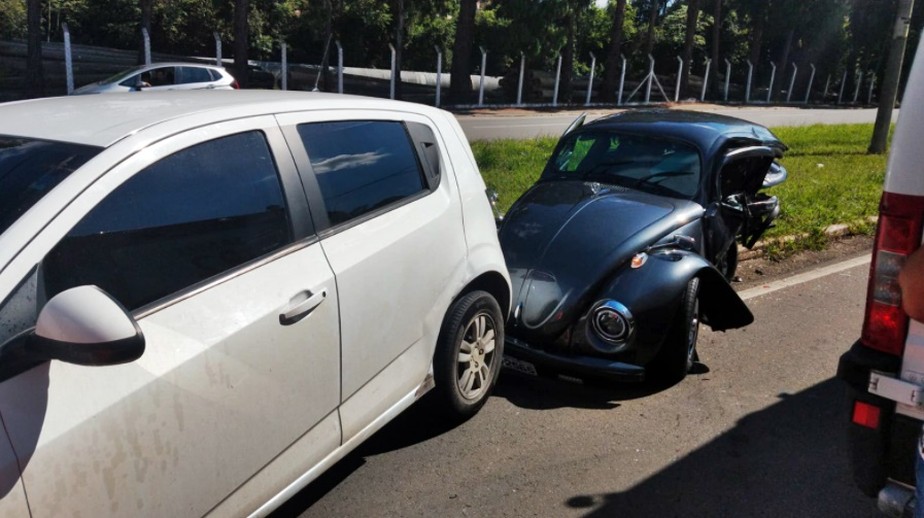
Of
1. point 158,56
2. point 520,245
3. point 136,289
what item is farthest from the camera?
point 158,56

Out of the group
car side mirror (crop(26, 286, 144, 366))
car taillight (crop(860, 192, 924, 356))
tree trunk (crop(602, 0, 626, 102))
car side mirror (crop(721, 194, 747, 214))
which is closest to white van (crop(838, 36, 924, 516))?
car taillight (crop(860, 192, 924, 356))

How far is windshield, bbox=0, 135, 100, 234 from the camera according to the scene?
231 centimetres

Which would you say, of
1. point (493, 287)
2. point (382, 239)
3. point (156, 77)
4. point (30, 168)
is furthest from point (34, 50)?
point (30, 168)

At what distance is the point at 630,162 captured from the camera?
19.8 feet

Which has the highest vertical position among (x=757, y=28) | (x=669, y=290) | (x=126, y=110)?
(x=757, y=28)

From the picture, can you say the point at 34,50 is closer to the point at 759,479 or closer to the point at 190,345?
the point at 190,345

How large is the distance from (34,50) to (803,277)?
2110 cm

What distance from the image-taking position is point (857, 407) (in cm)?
298

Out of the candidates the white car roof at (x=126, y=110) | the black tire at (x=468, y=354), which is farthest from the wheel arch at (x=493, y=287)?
the white car roof at (x=126, y=110)

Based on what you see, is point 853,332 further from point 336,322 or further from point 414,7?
point 414,7

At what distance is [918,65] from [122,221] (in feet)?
9.10

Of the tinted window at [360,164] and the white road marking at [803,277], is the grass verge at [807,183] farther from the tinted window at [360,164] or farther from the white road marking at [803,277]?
the tinted window at [360,164]

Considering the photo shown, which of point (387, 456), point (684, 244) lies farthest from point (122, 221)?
point (684, 244)

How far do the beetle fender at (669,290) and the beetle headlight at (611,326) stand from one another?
6 cm
